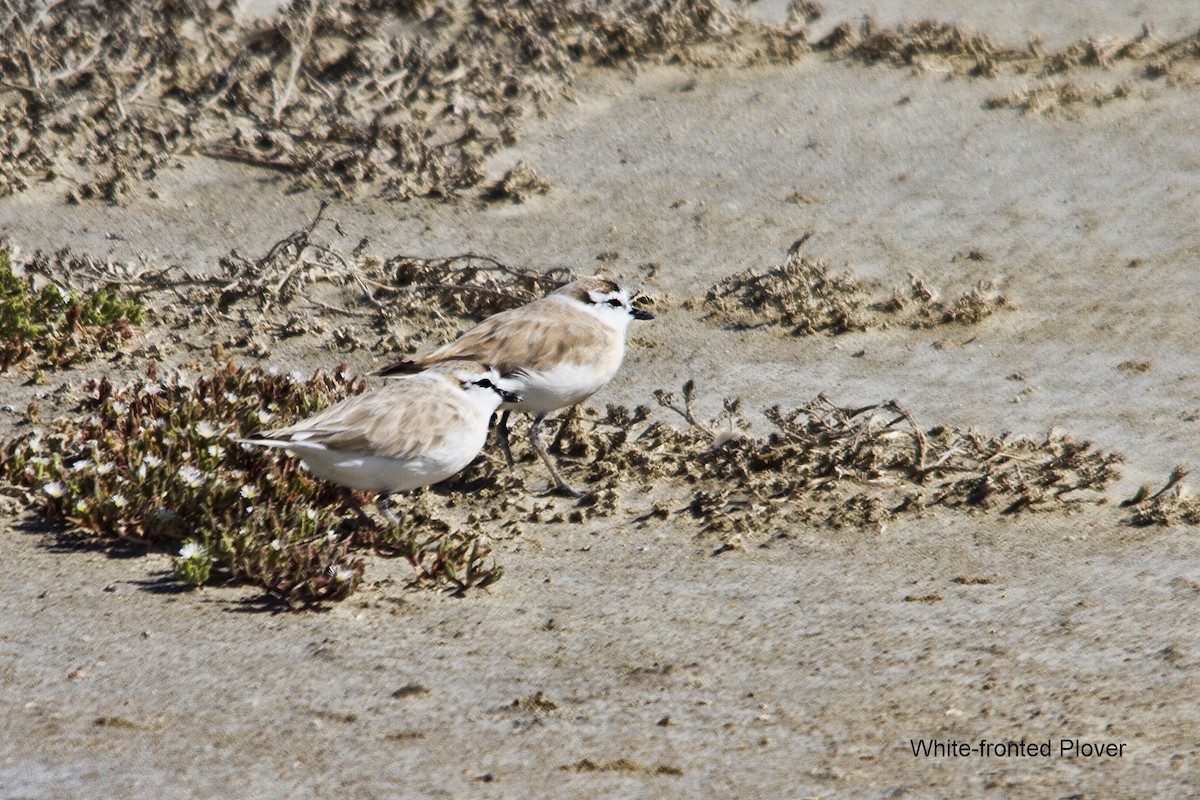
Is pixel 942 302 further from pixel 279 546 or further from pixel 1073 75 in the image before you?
pixel 279 546

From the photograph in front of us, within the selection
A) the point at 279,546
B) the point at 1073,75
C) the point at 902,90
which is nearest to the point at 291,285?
the point at 279,546

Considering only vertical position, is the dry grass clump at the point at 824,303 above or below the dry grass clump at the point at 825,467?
above

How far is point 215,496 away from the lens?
6.81 meters

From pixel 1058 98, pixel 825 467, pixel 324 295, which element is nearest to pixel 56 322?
pixel 324 295

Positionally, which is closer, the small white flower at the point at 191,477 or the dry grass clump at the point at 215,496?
the dry grass clump at the point at 215,496

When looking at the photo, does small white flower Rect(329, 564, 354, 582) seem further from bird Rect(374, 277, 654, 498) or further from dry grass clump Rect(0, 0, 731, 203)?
dry grass clump Rect(0, 0, 731, 203)

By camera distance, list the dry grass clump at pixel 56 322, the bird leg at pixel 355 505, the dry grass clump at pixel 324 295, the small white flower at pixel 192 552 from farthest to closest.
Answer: the dry grass clump at pixel 324 295 → the dry grass clump at pixel 56 322 → the bird leg at pixel 355 505 → the small white flower at pixel 192 552

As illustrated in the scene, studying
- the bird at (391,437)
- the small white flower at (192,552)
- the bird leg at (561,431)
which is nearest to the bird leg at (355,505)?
the bird at (391,437)

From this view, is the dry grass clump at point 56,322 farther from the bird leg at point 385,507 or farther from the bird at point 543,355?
the bird leg at point 385,507

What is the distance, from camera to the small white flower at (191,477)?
22.3ft

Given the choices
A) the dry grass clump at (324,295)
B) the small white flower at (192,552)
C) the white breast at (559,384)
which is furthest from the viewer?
the dry grass clump at (324,295)

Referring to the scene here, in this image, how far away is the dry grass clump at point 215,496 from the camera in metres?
6.29

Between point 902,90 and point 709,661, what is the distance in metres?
7.82

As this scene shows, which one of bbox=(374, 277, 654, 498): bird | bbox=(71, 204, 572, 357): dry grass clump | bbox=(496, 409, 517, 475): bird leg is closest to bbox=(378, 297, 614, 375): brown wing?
bbox=(374, 277, 654, 498): bird
